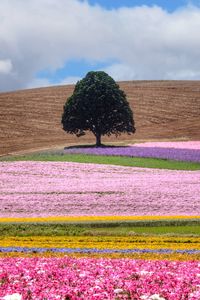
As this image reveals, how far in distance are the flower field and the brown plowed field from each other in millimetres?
25595

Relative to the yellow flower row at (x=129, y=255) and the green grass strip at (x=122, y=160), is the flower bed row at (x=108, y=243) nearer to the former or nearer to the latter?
the yellow flower row at (x=129, y=255)

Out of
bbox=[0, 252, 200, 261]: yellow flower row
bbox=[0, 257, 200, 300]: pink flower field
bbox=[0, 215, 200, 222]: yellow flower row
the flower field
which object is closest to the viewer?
bbox=[0, 257, 200, 300]: pink flower field

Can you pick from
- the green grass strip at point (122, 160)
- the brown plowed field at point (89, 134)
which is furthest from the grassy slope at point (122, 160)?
the brown plowed field at point (89, 134)

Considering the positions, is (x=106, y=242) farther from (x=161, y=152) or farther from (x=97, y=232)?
(x=161, y=152)

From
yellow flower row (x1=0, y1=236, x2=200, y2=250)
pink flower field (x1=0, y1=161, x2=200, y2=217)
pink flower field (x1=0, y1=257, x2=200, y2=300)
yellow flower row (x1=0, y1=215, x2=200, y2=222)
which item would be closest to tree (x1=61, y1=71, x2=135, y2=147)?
pink flower field (x1=0, y1=161, x2=200, y2=217)

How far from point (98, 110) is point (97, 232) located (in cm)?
4659

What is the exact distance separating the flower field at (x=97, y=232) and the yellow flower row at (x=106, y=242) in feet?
0.11

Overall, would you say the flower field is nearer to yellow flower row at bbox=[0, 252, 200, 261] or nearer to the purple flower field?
yellow flower row at bbox=[0, 252, 200, 261]

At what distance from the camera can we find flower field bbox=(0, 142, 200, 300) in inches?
356

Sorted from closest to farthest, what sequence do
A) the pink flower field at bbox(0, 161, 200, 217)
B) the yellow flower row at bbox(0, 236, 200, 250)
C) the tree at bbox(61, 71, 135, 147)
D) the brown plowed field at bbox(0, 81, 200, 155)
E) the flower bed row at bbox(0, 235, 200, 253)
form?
the flower bed row at bbox(0, 235, 200, 253), the yellow flower row at bbox(0, 236, 200, 250), the pink flower field at bbox(0, 161, 200, 217), the tree at bbox(61, 71, 135, 147), the brown plowed field at bbox(0, 81, 200, 155)

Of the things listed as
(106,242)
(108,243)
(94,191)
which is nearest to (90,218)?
(94,191)

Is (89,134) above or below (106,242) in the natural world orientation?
above

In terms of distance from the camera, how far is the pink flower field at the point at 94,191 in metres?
29.6

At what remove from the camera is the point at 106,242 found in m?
19.6
